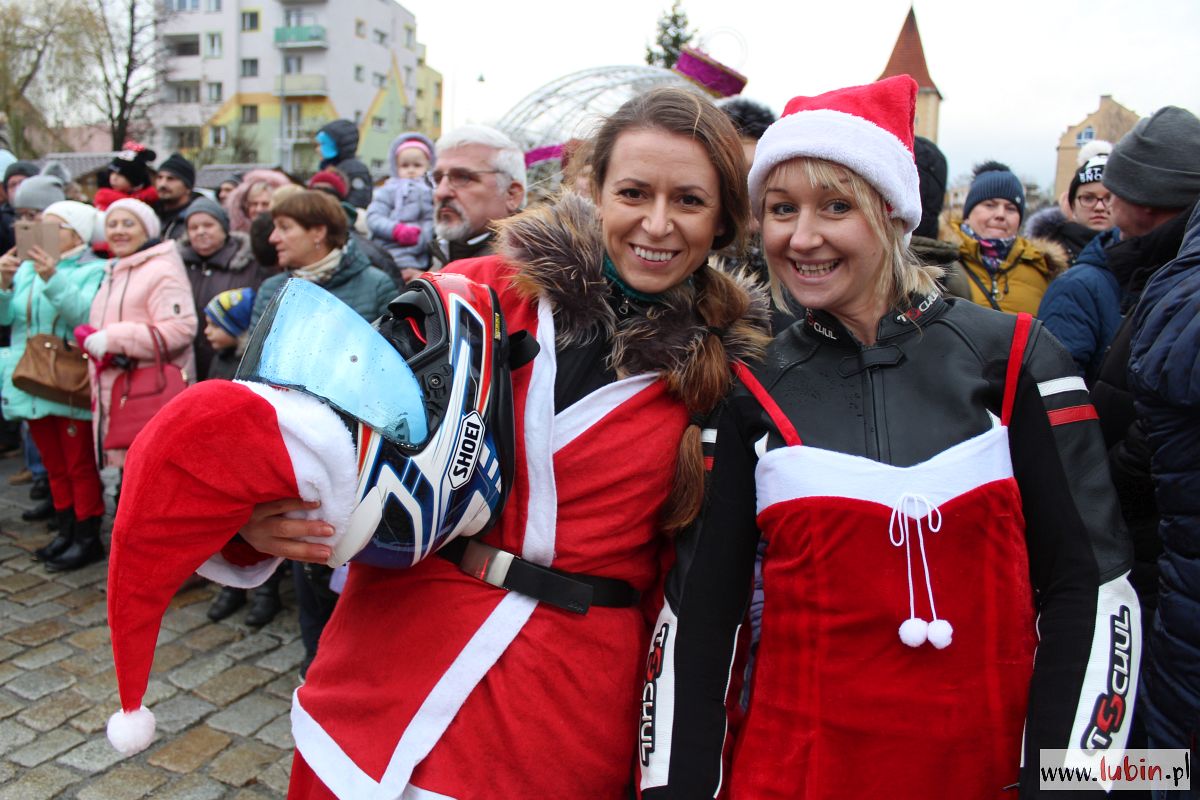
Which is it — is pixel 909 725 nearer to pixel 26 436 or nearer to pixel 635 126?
pixel 635 126

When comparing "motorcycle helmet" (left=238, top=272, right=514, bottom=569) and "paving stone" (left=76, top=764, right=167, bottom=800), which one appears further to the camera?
"paving stone" (left=76, top=764, right=167, bottom=800)

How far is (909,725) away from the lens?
142 cm

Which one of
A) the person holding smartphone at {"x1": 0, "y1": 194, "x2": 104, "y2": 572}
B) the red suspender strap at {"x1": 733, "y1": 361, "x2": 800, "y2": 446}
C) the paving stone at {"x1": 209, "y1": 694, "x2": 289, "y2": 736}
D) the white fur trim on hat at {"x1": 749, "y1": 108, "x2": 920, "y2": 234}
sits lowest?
the paving stone at {"x1": 209, "y1": 694, "x2": 289, "y2": 736}

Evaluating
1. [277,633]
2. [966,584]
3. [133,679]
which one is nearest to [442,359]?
[133,679]

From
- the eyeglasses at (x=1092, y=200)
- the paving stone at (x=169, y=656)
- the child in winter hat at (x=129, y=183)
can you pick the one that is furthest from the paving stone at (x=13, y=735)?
the eyeglasses at (x=1092, y=200)

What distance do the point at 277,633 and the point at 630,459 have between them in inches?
134

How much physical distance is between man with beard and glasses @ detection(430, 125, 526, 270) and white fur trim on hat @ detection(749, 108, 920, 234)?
5.57ft

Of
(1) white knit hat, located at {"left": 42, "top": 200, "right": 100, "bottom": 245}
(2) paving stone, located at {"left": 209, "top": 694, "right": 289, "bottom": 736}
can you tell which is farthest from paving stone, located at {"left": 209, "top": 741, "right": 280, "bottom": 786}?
(1) white knit hat, located at {"left": 42, "top": 200, "right": 100, "bottom": 245}

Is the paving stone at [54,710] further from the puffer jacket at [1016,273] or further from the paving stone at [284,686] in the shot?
the puffer jacket at [1016,273]

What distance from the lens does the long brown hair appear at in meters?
1.65

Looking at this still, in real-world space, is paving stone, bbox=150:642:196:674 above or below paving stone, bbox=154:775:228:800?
below

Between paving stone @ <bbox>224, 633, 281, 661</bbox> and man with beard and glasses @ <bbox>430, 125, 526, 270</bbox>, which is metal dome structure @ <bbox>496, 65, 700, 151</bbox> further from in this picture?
paving stone @ <bbox>224, 633, 281, 661</bbox>

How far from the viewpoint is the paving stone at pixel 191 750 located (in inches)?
122

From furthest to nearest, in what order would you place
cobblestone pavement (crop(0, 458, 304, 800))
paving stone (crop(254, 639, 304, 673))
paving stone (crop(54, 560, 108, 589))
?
paving stone (crop(54, 560, 108, 589)) < paving stone (crop(254, 639, 304, 673)) < cobblestone pavement (crop(0, 458, 304, 800))
